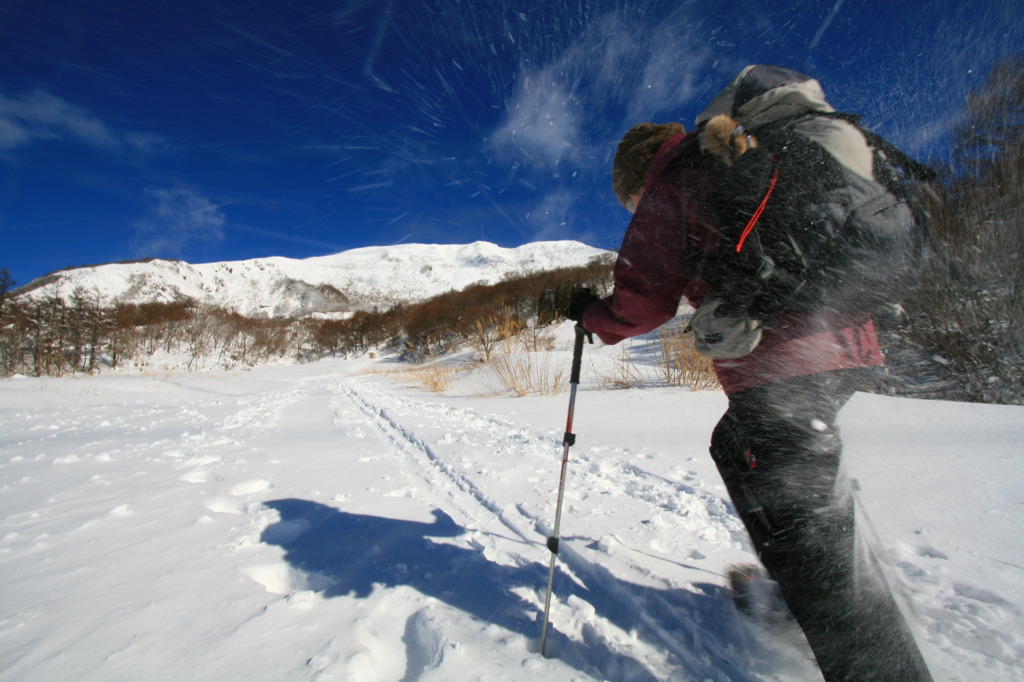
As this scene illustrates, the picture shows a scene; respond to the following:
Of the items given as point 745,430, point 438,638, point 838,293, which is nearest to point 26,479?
point 438,638

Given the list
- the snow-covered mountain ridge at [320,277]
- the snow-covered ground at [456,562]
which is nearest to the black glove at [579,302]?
the snow-covered ground at [456,562]

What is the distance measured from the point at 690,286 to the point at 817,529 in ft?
1.92

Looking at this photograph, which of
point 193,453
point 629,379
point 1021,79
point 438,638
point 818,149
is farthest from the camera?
point 629,379

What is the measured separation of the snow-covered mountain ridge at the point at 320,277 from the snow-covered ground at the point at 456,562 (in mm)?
49348

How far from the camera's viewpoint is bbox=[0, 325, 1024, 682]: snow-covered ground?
0.83 m

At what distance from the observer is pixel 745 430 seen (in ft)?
3.02

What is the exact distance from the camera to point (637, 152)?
1.19 m

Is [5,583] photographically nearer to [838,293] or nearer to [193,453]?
[193,453]

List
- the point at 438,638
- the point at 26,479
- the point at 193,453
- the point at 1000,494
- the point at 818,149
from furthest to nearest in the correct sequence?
the point at 193,453 < the point at 26,479 < the point at 1000,494 < the point at 438,638 < the point at 818,149

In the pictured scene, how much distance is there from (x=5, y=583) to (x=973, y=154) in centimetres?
444

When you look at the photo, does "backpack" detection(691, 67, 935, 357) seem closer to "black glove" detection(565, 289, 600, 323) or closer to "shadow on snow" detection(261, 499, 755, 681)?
"black glove" detection(565, 289, 600, 323)

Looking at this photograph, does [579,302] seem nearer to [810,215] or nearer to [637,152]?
[637,152]

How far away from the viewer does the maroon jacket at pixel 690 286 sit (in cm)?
82

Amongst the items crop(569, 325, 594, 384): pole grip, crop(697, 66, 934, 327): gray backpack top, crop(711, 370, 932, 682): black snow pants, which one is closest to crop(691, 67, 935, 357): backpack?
crop(697, 66, 934, 327): gray backpack top
